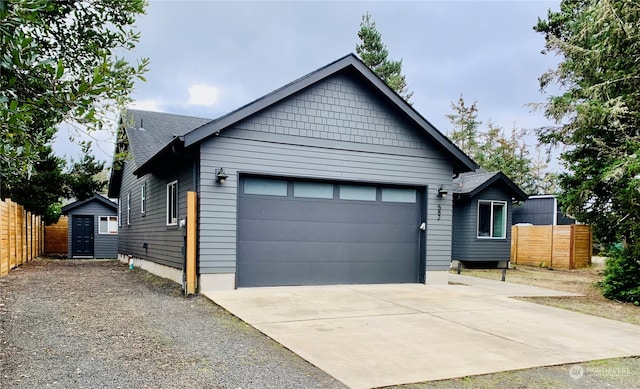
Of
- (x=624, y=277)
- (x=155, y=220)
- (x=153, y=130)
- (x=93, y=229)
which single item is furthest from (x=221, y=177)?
(x=93, y=229)

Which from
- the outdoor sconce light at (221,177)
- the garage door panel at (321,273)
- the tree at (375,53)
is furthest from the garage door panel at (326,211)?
the tree at (375,53)

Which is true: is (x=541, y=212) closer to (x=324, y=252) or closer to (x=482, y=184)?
(x=482, y=184)

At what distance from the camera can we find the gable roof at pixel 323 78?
8188 mm

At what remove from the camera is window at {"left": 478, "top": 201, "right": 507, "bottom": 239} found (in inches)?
620

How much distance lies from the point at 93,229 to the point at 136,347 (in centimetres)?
1733

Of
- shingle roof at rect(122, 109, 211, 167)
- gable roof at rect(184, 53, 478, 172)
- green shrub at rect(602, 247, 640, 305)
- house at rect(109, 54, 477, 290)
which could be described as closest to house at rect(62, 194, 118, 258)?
shingle roof at rect(122, 109, 211, 167)

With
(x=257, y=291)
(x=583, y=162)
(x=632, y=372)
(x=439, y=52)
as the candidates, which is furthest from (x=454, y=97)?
(x=632, y=372)

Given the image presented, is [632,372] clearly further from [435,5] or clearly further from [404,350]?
[435,5]

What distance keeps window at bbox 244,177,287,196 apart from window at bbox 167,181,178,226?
2198 millimetres

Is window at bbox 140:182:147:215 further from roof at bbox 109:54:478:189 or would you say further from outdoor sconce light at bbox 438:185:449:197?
outdoor sconce light at bbox 438:185:449:197

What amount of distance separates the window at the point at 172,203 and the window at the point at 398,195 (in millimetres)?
4765

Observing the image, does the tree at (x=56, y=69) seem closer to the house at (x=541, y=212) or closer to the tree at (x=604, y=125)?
the tree at (x=604, y=125)

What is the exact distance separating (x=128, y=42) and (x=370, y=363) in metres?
4.96

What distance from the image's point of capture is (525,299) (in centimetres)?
873
